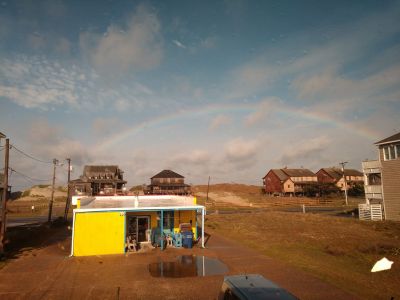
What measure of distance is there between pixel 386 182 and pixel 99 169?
199 feet

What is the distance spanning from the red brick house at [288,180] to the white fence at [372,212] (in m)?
48.7

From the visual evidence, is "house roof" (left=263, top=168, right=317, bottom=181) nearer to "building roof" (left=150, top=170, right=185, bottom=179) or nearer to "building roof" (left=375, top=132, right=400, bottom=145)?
"building roof" (left=150, top=170, right=185, bottom=179)

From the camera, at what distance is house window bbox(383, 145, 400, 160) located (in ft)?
110

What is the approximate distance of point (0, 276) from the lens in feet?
45.7

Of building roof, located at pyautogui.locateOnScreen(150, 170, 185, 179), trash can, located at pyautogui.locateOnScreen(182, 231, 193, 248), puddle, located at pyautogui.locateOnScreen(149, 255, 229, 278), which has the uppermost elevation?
building roof, located at pyautogui.locateOnScreen(150, 170, 185, 179)

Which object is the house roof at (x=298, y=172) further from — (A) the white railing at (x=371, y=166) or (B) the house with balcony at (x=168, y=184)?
(A) the white railing at (x=371, y=166)

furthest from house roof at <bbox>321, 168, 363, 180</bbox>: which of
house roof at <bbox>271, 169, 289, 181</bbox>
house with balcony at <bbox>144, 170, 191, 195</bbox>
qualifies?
house with balcony at <bbox>144, 170, 191, 195</bbox>

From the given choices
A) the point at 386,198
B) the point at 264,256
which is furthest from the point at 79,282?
the point at 386,198

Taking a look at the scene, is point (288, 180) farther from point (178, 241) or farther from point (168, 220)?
point (178, 241)

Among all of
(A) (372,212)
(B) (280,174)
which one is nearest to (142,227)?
(A) (372,212)

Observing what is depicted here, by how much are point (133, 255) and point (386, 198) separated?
31258 mm

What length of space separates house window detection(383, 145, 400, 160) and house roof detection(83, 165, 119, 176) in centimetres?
5756

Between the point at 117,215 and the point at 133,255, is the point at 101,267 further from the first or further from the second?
the point at 117,215

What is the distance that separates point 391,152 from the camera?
34.3 metres
